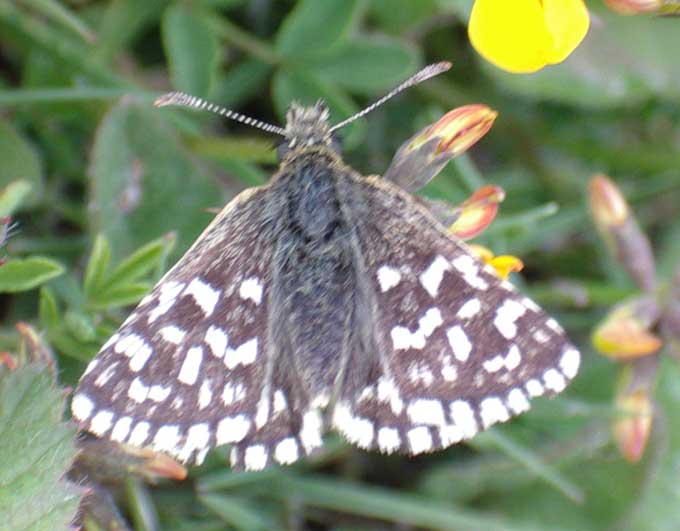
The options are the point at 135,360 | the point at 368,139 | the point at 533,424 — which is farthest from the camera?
the point at 368,139

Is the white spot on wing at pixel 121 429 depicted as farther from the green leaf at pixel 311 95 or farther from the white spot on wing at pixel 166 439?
the green leaf at pixel 311 95

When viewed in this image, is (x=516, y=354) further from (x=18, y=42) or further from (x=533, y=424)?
(x=18, y=42)

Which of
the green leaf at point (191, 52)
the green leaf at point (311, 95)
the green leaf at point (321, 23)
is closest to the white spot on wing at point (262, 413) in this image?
the green leaf at point (311, 95)

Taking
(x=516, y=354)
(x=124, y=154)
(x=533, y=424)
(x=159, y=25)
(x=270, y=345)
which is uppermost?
(x=159, y=25)

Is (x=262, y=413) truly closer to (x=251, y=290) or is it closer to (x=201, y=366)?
(x=201, y=366)

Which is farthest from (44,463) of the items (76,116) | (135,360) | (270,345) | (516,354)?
(76,116)

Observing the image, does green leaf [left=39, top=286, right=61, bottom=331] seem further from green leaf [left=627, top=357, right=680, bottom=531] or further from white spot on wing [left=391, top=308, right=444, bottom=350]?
green leaf [left=627, top=357, right=680, bottom=531]

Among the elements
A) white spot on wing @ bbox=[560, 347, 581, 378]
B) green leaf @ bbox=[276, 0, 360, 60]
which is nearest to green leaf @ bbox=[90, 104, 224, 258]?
green leaf @ bbox=[276, 0, 360, 60]

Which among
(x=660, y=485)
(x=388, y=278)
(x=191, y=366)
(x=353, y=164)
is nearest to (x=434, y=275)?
(x=388, y=278)
